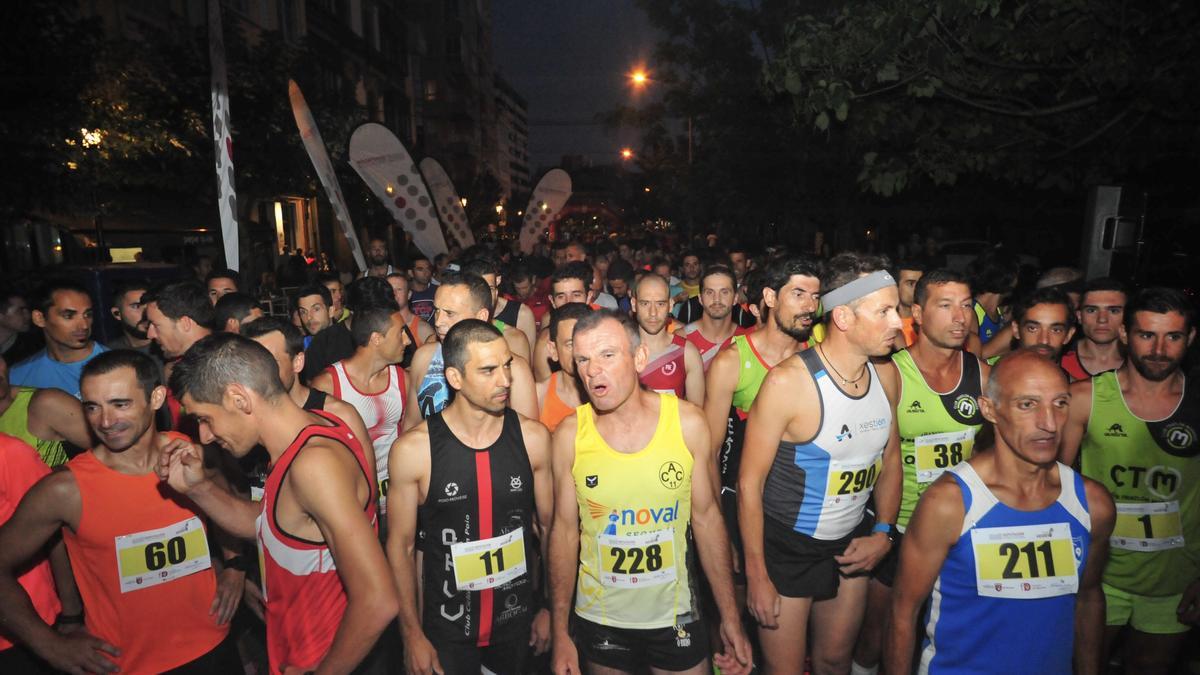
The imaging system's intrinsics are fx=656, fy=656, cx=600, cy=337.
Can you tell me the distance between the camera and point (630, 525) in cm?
314

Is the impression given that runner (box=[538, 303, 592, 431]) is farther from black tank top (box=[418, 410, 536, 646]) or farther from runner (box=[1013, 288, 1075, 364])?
runner (box=[1013, 288, 1075, 364])

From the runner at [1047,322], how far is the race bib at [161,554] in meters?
5.09

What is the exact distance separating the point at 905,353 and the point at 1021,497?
1.74 meters

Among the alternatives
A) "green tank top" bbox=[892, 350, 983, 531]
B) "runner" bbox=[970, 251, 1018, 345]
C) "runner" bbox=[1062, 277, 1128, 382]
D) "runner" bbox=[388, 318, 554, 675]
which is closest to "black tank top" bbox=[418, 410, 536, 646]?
"runner" bbox=[388, 318, 554, 675]

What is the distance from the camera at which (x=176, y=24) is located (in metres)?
20.3

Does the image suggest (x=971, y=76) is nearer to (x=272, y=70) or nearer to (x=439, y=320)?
(x=439, y=320)

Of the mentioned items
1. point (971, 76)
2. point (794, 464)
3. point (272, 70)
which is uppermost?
point (272, 70)

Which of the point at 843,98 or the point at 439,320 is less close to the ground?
the point at 843,98

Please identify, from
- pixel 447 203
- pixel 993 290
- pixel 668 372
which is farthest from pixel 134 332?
pixel 447 203

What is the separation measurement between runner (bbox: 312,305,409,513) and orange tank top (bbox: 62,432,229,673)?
5.05 ft

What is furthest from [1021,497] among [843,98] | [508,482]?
[843,98]

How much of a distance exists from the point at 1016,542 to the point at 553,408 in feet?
9.42

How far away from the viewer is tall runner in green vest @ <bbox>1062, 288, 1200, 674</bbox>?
348 cm

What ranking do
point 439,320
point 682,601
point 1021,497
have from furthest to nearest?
point 439,320 < point 682,601 < point 1021,497
